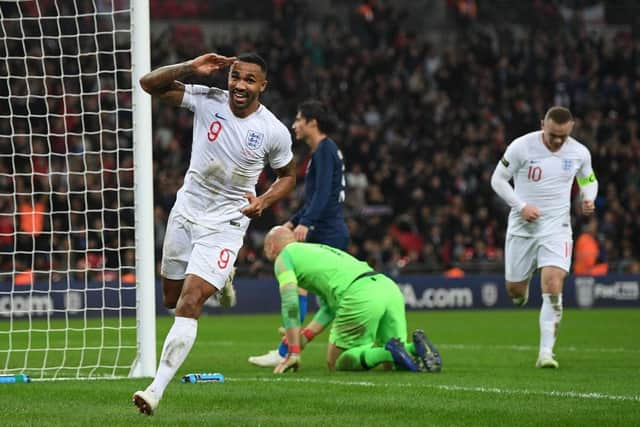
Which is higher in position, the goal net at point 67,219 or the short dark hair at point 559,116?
the short dark hair at point 559,116

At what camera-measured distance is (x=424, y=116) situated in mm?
29578

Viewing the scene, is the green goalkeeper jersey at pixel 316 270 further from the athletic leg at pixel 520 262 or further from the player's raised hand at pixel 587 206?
the player's raised hand at pixel 587 206

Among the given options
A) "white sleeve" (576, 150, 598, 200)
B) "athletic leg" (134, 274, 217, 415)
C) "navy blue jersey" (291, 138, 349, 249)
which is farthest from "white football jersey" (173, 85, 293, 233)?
"white sleeve" (576, 150, 598, 200)

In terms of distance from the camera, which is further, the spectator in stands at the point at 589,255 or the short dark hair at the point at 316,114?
the spectator in stands at the point at 589,255

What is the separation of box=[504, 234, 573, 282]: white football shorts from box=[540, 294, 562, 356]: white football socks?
0.35 metres

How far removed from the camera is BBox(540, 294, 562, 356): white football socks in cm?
1152

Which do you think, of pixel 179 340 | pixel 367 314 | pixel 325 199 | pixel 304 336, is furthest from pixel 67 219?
pixel 179 340

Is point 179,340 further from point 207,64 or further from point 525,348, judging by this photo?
point 525,348

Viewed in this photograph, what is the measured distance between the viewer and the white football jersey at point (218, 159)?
821 centimetres

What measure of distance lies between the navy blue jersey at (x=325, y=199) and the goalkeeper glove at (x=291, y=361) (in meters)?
1.52

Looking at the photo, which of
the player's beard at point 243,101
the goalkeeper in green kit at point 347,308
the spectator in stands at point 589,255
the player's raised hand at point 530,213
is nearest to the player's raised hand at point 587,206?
the player's raised hand at point 530,213

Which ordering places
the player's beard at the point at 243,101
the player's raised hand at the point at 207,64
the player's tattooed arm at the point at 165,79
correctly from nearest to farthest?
the player's raised hand at the point at 207,64, the player's tattooed arm at the point at 165,79, the player's beard at the point at 243,101

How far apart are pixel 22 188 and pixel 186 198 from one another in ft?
47.4

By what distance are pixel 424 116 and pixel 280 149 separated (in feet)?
70.1
